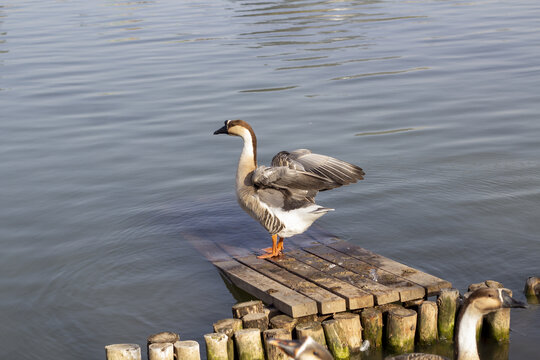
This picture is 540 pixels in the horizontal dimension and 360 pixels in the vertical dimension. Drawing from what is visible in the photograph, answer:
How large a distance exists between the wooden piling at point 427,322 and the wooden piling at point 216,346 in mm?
1982

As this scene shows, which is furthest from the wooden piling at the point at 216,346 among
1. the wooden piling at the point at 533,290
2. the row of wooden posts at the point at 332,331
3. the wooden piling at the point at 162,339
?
the wooden piling at the point at 533,290

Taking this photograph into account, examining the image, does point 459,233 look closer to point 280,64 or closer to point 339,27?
point 280,64

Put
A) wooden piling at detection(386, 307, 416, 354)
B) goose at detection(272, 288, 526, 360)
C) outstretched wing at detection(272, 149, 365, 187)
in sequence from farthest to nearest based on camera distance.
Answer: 1. outstretched wing at detection(272, 149, 365, 187)
2. wooden piling at detection(386, 307, 416, 354)
3. goose at detection(272, 288, 526, 360)

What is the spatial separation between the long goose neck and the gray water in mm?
1297

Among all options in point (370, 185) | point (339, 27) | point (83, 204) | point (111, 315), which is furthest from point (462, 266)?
point (339, 27)

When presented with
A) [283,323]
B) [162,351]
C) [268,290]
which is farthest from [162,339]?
[268,290]

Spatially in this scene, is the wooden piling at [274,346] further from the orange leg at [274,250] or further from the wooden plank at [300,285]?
the orange leg at [274,250]

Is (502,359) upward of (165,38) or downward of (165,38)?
downward

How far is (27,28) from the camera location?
31781 mm

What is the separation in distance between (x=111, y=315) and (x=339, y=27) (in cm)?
2183

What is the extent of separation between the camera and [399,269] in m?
8.31

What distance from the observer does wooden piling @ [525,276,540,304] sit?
8352 millimetres

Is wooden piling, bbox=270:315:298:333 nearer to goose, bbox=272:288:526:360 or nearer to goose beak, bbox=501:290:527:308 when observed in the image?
goose, bbox=272:288:526:360

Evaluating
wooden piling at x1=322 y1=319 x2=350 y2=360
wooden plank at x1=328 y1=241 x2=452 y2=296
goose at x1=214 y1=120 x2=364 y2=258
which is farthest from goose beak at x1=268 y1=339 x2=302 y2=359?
goose at x1=214 y1=120 x2=364 y2=258
